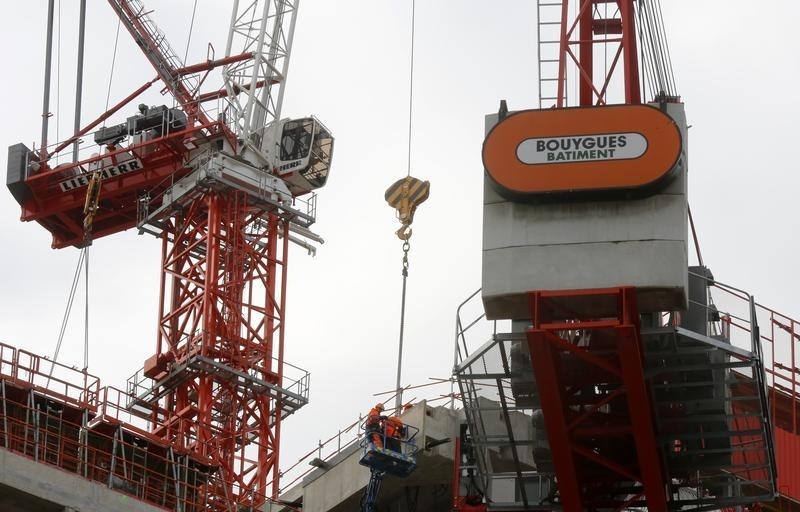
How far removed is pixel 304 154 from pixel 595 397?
137 ft

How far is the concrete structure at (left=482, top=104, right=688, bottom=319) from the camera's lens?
182 feet

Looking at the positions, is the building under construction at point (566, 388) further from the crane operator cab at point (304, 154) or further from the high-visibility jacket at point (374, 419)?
the crane operator cab at point (304, 154)

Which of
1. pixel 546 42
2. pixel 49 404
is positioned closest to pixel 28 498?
pixel 49 404

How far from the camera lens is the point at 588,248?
185 feet

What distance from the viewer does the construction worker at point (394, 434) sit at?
198 feet

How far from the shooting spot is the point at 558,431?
55812 millimetres

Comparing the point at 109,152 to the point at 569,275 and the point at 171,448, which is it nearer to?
the point at 171,448

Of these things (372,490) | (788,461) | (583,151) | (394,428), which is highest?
(583,151)

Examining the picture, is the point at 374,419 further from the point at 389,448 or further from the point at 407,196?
the point at 407,196

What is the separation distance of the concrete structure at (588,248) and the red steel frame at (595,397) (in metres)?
0.68

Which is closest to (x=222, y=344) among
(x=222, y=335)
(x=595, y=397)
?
(x=222, y=335)

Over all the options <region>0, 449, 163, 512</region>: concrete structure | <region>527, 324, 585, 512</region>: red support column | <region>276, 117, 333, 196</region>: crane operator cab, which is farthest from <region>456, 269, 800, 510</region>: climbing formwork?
<region>276, 117, 333, 196</region>: crane operator cab

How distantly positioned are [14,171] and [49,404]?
3635cm

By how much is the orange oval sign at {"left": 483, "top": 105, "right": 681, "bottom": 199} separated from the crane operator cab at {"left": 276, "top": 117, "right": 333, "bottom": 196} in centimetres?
3918
